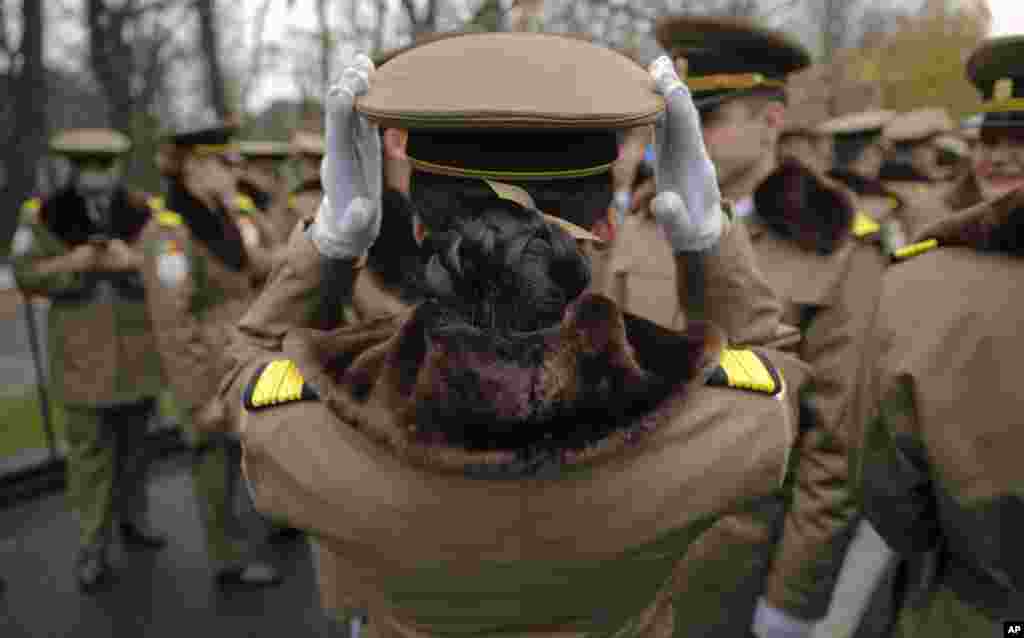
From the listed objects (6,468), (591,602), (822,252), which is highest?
(822,252)

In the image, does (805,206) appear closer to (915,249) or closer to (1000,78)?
(1000,78)

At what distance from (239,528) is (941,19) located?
49.7 ft

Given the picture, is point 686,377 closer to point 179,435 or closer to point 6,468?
point 6,468

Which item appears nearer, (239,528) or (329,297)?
(329,297)

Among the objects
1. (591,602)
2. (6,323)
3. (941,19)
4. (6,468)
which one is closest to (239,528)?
(6,468)

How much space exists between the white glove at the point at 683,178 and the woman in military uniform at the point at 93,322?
3.78 metres

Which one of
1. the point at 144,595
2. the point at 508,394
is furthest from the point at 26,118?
the point at 508,394

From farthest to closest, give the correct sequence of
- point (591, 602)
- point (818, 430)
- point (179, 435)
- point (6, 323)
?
point (6, 323) < point (179, 435) < point (818, 430) < point (591, 602)

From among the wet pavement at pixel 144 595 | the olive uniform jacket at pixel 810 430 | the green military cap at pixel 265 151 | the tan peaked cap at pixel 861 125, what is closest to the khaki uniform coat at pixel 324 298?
the olive uniform jacket at pixel 810 430

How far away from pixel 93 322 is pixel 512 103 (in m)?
4.01

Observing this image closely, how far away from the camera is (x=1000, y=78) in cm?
200

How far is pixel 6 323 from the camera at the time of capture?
11.3m

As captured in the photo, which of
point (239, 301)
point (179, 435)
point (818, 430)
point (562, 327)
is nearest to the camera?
Result: point (562, 327)

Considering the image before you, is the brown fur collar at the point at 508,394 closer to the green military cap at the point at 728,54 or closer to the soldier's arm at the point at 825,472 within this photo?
the soldier's arm at the point at 825,472
